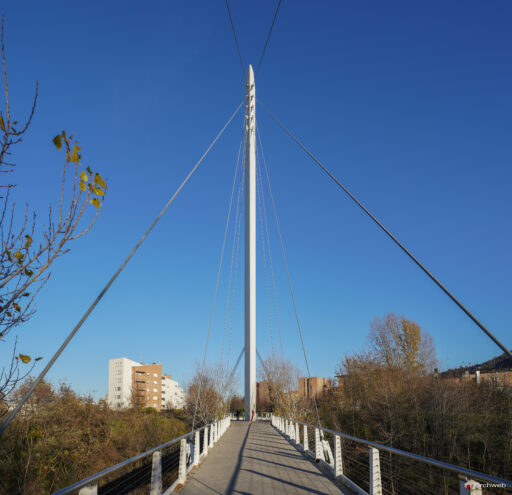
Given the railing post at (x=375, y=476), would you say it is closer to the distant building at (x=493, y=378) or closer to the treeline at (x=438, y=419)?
the treeline at (x=438, y=419)

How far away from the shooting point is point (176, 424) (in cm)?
3475

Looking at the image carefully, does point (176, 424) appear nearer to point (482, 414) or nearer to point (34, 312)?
point (482, 414)

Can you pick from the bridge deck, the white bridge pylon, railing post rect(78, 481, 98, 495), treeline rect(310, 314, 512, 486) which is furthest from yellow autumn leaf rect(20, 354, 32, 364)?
the white bridge pylon

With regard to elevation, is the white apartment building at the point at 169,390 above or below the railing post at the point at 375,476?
below

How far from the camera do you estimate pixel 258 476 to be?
643 cm

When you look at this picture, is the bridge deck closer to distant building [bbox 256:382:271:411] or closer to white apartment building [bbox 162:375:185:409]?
distant building [bbox 256:382:271:411]

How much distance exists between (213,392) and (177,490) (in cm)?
3300

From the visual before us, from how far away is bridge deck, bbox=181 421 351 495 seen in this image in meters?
Answer: 5.45

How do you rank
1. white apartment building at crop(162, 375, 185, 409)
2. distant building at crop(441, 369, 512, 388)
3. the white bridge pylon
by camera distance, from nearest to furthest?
distant building at crop(441, 369, 512, 388), the white bridge pylon, white apartment building at crop(162, 375, 185, 409)

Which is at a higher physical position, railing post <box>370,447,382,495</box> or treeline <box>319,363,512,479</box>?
railing post <box>370,447,382,495</box>

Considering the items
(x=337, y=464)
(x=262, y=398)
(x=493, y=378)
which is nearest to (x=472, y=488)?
(x=337, y=464)

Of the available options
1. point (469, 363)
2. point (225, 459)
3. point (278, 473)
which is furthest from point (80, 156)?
point (469, 363)

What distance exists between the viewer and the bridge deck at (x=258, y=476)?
5453 mm

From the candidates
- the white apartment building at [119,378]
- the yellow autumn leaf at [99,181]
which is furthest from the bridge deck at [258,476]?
the white apartment building at [119,378]
